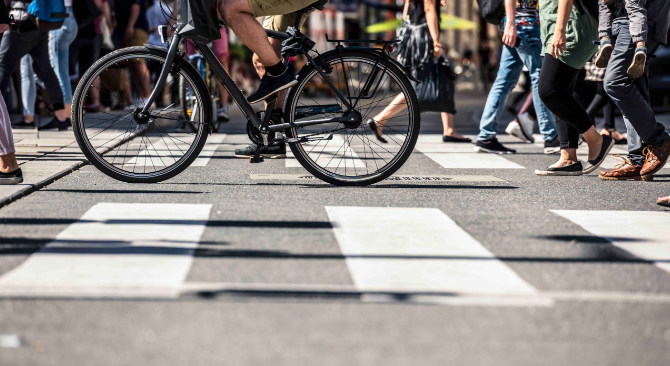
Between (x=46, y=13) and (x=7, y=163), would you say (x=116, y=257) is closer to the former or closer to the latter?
(x=7, y=163)

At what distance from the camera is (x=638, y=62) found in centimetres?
620

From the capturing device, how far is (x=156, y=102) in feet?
19.2

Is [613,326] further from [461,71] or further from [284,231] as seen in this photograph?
[461,71]

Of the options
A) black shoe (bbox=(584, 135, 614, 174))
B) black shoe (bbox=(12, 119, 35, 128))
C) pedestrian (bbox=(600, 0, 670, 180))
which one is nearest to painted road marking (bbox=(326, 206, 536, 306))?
pedestrian (bbox=(600, 0, 670, 180))

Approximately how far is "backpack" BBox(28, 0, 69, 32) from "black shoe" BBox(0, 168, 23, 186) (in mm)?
3805

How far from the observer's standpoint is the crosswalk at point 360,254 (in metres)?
3.31

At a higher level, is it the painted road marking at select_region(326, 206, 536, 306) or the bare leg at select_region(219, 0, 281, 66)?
the bare leg at select_region(219, 0, 281, 66)

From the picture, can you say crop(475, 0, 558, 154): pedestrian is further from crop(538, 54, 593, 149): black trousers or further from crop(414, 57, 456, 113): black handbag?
crop(538, 54, 593, 149): black trousers

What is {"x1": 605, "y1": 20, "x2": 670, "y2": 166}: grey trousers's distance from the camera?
6355mm

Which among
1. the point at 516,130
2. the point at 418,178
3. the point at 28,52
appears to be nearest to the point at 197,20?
the point at 418,178

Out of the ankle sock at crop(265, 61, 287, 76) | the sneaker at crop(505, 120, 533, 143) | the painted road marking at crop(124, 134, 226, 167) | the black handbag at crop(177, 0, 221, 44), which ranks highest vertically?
the black handbag at crop(177, 0, 221, 44)

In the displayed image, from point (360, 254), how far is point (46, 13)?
20.5 ft

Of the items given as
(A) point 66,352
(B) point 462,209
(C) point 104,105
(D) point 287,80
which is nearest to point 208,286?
(A) point 66,352

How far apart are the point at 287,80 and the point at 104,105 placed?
8.73m
